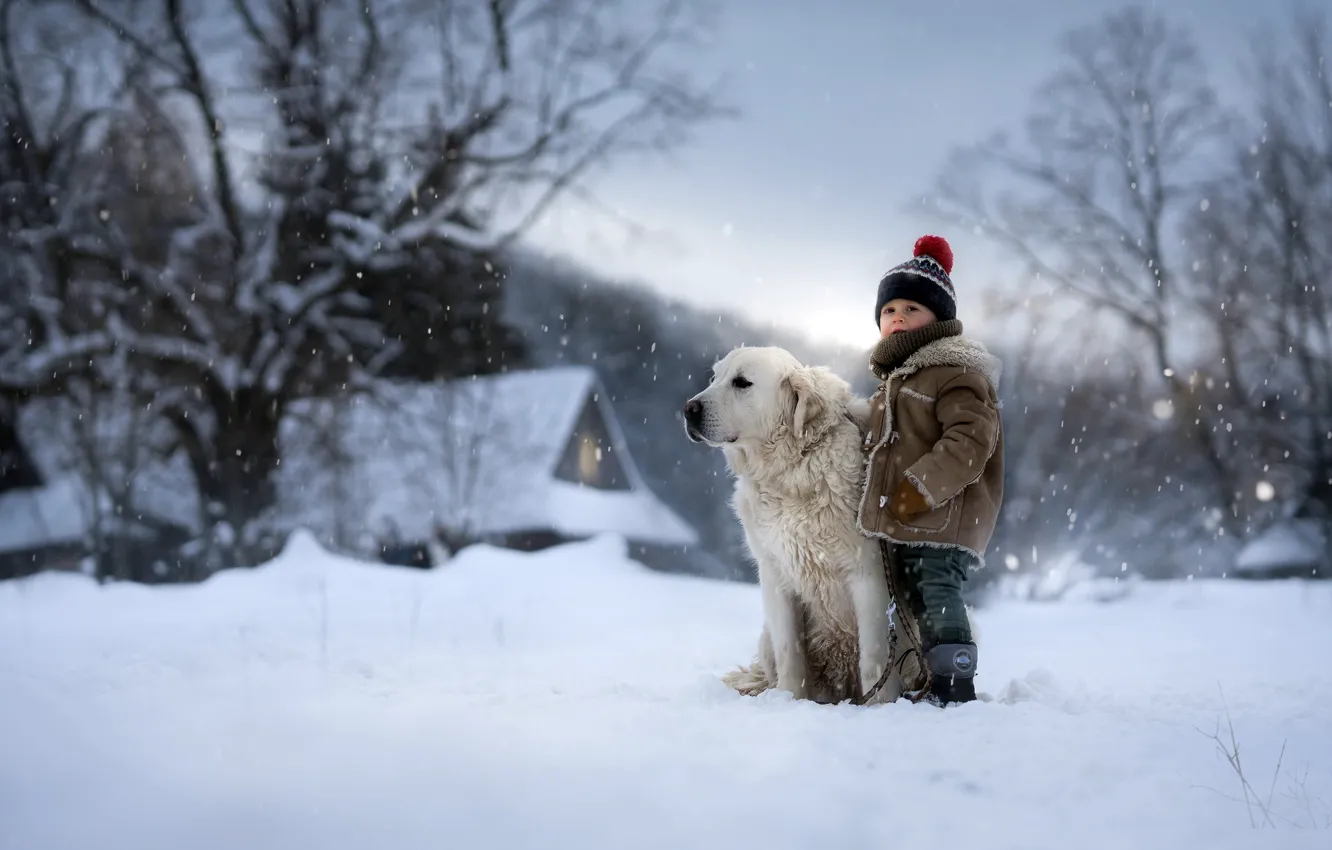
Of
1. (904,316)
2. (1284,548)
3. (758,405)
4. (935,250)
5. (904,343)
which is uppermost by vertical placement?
(935,250)

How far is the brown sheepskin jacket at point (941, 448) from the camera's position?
11.1ft

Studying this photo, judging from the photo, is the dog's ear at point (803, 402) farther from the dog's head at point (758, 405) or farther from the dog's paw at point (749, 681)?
the dog's paw at point (749, 681)

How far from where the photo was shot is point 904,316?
388 cm

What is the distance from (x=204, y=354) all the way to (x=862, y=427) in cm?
1184

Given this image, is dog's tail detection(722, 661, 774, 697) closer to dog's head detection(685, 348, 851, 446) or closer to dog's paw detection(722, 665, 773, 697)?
dog's paw detection(722, 665, 773, 697)

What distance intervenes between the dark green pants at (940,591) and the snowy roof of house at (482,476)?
53.2 ft

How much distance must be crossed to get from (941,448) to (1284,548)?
53.6ft

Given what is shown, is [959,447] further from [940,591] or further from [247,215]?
[247,215]

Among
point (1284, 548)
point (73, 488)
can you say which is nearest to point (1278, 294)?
point (1284, 548)

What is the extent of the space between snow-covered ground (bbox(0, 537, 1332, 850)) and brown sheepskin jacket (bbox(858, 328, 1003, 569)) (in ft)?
2.13

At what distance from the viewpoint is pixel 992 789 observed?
2.37 metres

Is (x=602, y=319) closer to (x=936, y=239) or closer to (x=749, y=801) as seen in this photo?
(x=936, y=239)

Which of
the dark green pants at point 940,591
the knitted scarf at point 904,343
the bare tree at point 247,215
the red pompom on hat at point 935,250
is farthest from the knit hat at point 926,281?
the bare tree at point 247,215

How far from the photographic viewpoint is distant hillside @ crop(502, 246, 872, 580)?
2572cm
